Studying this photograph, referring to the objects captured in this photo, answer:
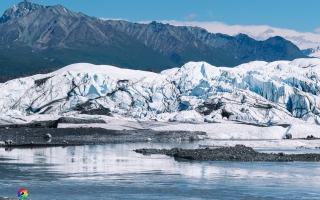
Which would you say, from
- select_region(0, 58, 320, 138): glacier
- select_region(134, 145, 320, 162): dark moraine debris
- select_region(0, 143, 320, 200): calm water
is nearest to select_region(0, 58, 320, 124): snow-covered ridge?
select_region(0, 58, 320, 138): glacier

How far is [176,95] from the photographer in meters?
83.1

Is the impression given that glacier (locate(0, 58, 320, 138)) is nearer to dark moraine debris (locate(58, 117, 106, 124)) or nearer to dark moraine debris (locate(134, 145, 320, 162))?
dark moraine debris (locate(58, 117, 106, 124))

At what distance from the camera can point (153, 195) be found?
24047 millimetres

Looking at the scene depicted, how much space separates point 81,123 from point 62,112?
36.3ft

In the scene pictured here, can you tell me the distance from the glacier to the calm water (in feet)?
121

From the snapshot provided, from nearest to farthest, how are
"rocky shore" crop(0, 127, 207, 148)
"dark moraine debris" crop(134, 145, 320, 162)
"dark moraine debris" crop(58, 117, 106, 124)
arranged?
"dark moraine debris" crop(134, 145, 320, 162), "rocky shore" crop(0, 127, 207, 148), "dark moraine debris" crop(58, 117, 106, 124)

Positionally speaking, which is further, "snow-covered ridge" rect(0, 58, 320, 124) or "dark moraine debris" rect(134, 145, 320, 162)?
"snow-covered ridge" rect(0, 58, 320, 124)

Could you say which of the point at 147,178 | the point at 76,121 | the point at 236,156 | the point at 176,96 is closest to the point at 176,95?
the point at 176,96

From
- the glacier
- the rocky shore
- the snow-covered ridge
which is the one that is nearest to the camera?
the rocky shore

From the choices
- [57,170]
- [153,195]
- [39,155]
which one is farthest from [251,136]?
[153,195]

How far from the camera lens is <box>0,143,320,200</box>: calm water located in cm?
2434

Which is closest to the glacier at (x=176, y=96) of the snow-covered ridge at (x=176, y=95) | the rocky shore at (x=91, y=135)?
the snow-covered ridge at (x=176, y=95)

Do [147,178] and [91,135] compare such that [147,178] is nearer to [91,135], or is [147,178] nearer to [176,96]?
[91,135]

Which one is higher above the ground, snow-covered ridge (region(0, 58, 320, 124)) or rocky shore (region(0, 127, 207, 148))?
snow-covered ridge (region(0, 58, 320, 124))
